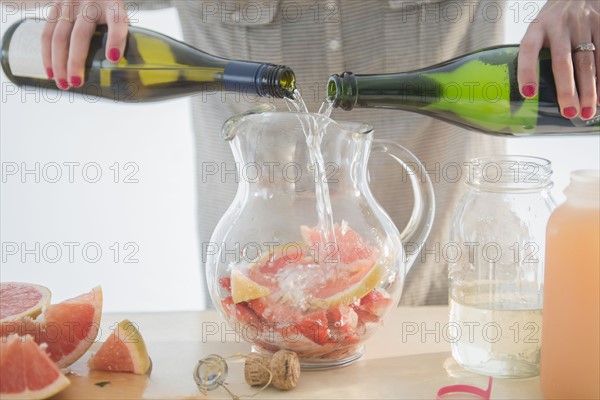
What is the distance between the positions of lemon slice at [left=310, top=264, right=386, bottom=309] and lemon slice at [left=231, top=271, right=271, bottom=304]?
55 mm

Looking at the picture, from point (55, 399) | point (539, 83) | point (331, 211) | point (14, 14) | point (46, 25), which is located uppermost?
point (14, 14)

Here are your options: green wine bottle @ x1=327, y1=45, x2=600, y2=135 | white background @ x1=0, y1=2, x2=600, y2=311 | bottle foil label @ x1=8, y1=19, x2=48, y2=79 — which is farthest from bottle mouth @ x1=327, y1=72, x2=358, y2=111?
white background @ x1=0, y1=2, x2=600, y2=311

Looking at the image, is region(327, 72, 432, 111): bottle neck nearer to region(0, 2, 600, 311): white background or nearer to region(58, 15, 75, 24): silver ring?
region(58, 15, 75, 24): silver ring

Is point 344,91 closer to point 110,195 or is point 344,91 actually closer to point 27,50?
point 27,50

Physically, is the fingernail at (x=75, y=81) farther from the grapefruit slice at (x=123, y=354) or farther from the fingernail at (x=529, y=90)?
the fingernail at (x=529, y=90)

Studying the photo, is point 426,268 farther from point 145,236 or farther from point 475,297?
point 145,236

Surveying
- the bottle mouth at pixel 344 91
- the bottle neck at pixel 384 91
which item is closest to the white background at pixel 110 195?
the bottle neck at pixel 384 91

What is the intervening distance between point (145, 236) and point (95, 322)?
4.19ft

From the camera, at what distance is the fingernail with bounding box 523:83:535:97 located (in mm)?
1053

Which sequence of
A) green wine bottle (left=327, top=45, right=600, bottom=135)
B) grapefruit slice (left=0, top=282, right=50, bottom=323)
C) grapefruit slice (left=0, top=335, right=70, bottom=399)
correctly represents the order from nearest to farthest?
grapefruit slice (left=0, top=335, right=70, bottom=399) → grapefruit slice (left=0, top=282, right=50, bottom=323) → green wine bottle (left=327, top=45, right=600, bottom=135)

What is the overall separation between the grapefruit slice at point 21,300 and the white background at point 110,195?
1188mm

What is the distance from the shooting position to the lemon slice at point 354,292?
89 centimetres

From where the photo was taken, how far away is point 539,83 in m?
1.06

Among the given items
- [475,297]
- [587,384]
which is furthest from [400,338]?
[587,384]
